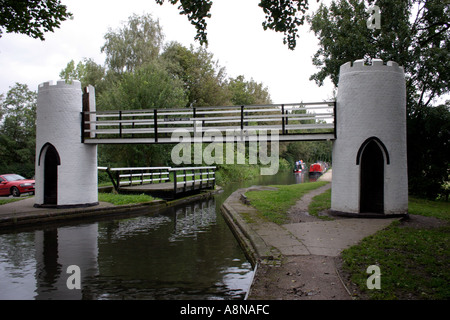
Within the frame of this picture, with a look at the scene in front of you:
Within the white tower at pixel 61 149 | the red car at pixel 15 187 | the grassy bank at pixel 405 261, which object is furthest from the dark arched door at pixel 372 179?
the red car at pixel 15 187

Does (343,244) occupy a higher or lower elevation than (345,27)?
lower

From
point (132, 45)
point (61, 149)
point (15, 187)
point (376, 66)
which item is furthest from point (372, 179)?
point (132, 45)

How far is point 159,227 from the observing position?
1190cm

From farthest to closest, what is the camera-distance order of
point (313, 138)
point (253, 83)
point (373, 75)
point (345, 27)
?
point (253, 83) → point (345, 27) → point (313, 138) → point (373, 75)

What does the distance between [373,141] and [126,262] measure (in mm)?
8169

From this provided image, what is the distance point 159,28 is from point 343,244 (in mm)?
33853

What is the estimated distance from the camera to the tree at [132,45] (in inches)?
1378

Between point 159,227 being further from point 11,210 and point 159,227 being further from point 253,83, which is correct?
point 253,83

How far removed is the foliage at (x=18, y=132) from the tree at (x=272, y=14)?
26921mm

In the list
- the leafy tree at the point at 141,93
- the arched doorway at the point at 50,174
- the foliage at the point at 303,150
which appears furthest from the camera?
the foliage at the point at 303,150

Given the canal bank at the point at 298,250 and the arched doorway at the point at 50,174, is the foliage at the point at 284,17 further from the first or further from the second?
the arched doorway at the point at 50,174

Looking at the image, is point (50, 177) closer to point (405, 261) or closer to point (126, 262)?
point (126, 262)
